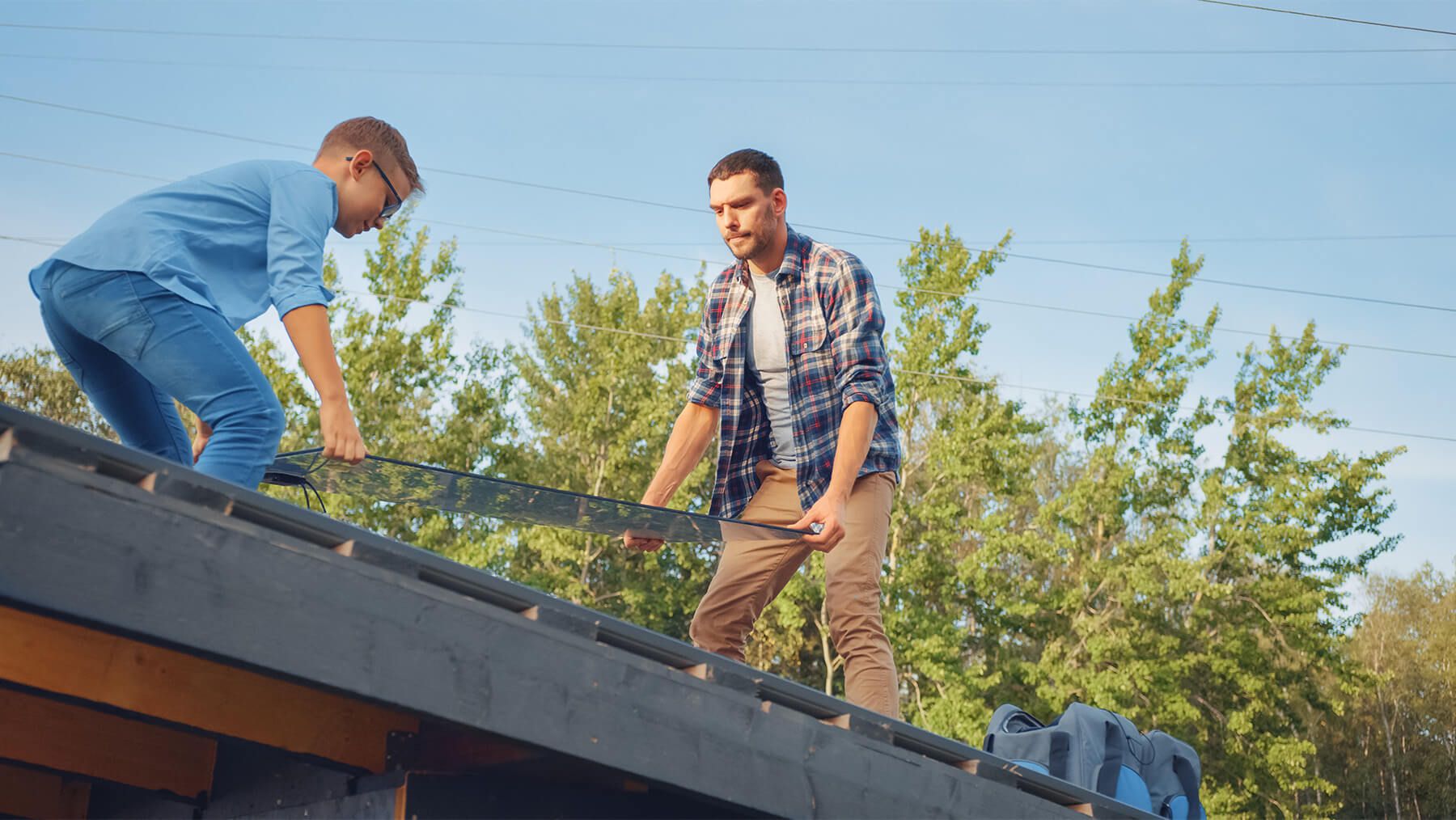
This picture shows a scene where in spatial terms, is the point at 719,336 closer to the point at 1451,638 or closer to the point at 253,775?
the point at 253,775

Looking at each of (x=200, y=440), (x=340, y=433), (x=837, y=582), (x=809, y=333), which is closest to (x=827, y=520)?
(x=837, y=582)

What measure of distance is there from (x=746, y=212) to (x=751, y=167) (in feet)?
0.45

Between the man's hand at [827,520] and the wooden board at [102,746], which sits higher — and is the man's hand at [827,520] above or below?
above

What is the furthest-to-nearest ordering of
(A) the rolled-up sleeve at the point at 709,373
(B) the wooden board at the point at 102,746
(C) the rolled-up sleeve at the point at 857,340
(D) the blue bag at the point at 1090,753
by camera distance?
1. (A) the rolled-up sleeve at the point at 709,373
2. (D) the blue bag at the point at 1090,753
3. (C) the rolled-up sleeve at the point at 857,340
4. (B) the wooden board at the point at 102,746

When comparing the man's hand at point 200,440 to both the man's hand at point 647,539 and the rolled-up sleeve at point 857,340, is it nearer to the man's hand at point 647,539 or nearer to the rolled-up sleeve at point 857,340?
the man's hand at point 647,539

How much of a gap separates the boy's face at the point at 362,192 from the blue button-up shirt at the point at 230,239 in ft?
0.30

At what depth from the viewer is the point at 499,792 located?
7.45 ft

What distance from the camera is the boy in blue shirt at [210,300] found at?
2490 mm

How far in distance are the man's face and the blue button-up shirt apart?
4.07 feet

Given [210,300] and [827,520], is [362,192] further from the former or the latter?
[827,520]

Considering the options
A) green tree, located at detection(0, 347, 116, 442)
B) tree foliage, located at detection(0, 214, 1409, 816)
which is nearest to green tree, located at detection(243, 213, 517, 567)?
tree foliage, located at detection(0, 214, 1409, 816)

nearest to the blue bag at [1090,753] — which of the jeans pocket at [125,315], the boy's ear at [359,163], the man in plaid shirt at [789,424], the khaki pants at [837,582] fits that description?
the khaki pants at [837,582]

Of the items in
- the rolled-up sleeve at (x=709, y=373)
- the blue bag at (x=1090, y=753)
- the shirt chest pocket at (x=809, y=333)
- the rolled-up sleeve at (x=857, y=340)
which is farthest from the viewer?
the rolled-up sleeve at (x=709, y=373)

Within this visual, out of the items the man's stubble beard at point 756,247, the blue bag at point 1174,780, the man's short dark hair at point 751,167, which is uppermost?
the man's short dark hair at point 751,167
